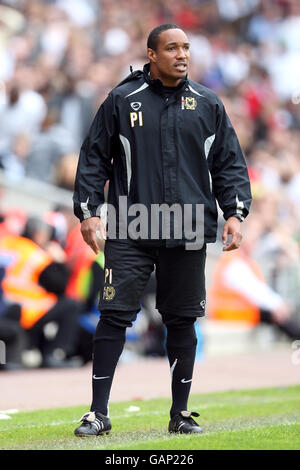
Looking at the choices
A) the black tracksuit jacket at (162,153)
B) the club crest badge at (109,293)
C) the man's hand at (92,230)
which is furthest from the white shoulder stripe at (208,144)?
the club crest badge at (109,293)

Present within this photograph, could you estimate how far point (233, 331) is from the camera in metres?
13.4

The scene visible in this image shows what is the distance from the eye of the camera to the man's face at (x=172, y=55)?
19.1 ft

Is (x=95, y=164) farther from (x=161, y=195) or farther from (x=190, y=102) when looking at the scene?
(x=190, y=102)

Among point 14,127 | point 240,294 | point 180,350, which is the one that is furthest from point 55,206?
point 180,350

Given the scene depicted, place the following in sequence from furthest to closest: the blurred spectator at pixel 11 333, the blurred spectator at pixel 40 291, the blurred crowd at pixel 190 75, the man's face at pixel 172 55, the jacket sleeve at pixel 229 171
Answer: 1. the blurred crowd at pixel 190 75
2. the blurred spectator at pixel 40 291
3. the blurred spectator at pixel 11 333
4. the jacket sleeve at pixel 229 171
5. the man's face at pixel 172 55

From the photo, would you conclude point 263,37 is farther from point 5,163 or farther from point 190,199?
point 190,199

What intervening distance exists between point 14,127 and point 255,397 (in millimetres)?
6599

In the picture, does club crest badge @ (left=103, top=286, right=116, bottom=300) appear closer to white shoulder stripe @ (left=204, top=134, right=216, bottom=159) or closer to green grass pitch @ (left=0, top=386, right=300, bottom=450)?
green grass pitch @ (left=0, top=386, right=300, bottom=450)

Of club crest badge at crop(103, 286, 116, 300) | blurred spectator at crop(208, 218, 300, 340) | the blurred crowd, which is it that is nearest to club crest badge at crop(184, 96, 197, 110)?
club crest badge at crop(103, 286, 116, 300)

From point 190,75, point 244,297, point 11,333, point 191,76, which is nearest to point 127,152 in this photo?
point 11,333

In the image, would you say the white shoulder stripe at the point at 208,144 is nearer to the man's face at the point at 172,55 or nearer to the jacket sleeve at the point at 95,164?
the man's face at the point at 172,55

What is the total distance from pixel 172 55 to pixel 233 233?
1.01m

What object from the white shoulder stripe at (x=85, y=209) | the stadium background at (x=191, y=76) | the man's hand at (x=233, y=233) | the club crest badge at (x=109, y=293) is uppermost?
the stadium background at (x=191, y=76)

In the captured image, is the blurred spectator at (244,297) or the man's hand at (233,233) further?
the blurred spectator at (244,297)
